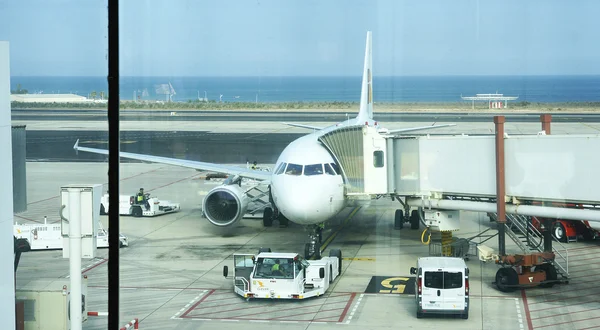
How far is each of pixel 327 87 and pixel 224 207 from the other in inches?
182

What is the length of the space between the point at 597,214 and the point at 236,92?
335 inches

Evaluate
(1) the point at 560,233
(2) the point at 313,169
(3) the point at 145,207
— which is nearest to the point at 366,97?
(2) the point at 313,169

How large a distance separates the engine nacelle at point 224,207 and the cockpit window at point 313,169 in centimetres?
360

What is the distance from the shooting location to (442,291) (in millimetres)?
13859

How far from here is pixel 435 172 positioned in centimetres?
1561

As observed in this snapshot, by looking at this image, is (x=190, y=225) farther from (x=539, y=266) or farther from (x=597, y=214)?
(x=597, y=214)

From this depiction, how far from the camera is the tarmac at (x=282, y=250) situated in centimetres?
1370

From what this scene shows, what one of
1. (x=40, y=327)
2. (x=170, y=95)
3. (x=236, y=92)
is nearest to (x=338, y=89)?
(x=236, y=92)

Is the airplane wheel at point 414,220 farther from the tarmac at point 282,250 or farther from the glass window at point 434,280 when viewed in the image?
the glass window at point 434,280

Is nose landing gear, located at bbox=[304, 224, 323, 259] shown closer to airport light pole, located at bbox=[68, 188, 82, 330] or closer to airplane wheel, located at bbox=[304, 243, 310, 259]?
airplane wheel, located at bbox=[304, 243, 310, 259]

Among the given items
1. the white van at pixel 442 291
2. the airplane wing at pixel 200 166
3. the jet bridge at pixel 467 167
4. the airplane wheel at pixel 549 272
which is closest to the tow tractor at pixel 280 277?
the white van at pixel 442 291

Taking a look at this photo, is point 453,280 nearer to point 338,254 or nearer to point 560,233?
point 338,254

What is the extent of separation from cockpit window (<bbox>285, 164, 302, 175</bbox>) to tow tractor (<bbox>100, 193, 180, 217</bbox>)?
5.45 metres

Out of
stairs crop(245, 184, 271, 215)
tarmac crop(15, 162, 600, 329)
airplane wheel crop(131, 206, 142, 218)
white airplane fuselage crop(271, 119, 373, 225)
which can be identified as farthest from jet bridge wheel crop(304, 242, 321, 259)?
airplane wheel crop(131, 206, 142, 218)
